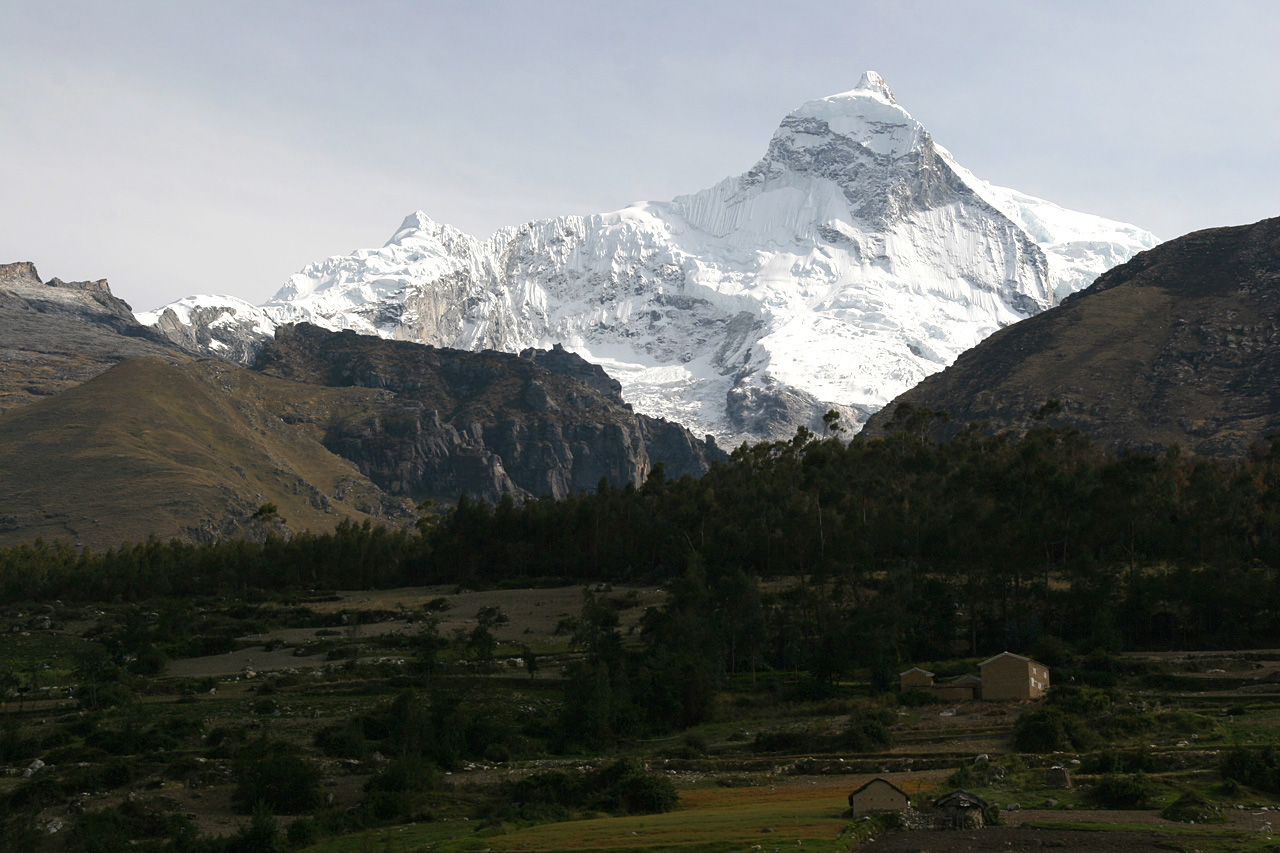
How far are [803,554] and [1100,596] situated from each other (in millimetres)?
28370

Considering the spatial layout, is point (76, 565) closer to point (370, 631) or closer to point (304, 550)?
point (304, 550)

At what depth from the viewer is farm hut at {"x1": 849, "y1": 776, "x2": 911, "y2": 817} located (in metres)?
41.7

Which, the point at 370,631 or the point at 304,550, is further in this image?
the point at 304,550

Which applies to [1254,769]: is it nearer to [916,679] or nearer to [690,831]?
[690,831]

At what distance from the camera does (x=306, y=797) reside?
172 feet

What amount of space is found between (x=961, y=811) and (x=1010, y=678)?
3297 cm

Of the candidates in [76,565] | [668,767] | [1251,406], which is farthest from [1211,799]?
[1251,406]

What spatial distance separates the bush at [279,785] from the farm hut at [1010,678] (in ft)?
124

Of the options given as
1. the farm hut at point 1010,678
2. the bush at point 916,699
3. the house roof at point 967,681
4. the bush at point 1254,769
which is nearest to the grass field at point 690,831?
the bush at point 1254,769

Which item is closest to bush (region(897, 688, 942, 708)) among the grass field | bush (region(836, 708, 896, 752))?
bush (region(836, 708, 896, 752))

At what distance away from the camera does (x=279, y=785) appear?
2063 inches

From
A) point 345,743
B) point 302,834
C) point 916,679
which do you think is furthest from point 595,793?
point 916,679

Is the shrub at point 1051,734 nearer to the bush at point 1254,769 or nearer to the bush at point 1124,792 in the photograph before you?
the bush at point 1254,769

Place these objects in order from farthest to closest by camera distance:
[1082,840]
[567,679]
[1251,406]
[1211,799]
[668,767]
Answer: [1251,406]
[567,679]
[668,767]
[1211,799]
[1082,840]
